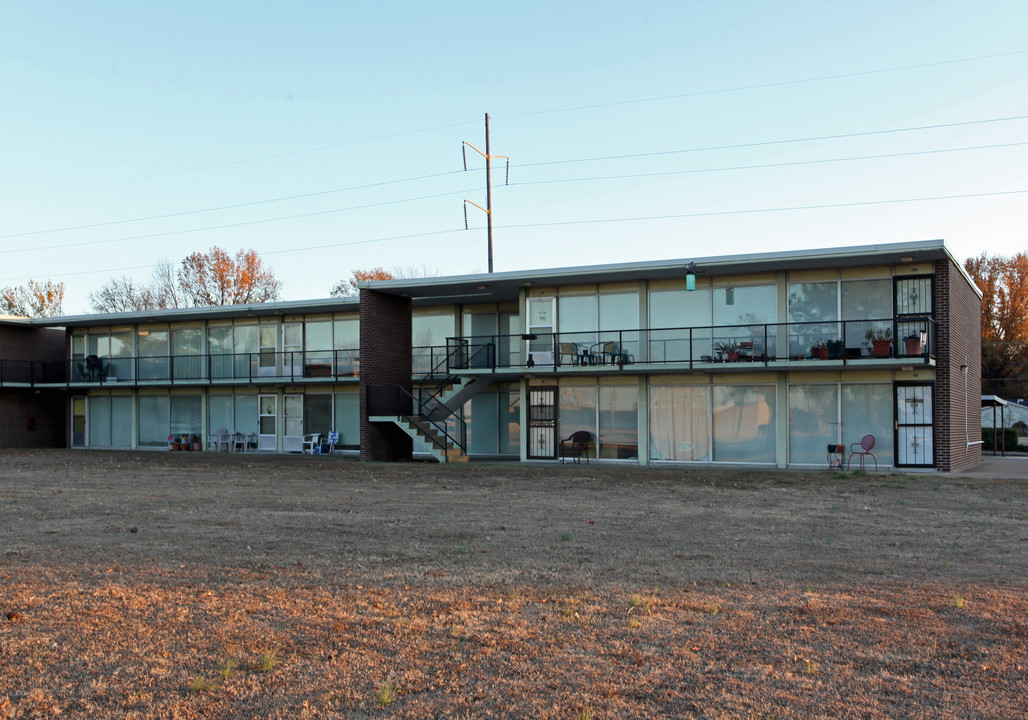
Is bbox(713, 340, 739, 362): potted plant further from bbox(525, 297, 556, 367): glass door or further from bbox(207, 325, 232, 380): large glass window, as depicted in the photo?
bbox(207, 325, 232, 380): large glass window

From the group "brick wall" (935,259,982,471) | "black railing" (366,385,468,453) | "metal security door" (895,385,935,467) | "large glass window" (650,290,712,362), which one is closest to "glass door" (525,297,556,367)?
"large glass window" (650,290,712,362)

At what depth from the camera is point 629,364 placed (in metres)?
22.9

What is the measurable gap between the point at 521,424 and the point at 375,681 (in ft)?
65.5

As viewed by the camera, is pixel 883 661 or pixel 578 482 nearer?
pixel 883 661

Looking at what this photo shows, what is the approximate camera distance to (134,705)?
4.43m

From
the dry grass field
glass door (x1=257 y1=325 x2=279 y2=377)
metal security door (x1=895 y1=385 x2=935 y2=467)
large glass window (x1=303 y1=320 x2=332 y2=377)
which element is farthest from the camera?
glass door (x1=257 y1=325 x2=279 y2=377)

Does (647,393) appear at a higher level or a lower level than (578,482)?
higher

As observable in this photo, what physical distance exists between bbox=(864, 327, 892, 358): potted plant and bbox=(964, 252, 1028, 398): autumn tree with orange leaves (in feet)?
101

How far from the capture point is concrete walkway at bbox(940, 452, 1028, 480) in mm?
19703

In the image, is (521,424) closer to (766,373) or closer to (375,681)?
(766,373)

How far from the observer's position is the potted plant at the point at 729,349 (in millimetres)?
22078

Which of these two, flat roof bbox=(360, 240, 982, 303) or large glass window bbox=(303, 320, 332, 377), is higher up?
→ flat roof bbox=(360, 240, 982, 303)

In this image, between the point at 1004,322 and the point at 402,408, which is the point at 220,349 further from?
the point at 1004,322

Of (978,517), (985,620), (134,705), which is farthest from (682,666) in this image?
(978,517)
